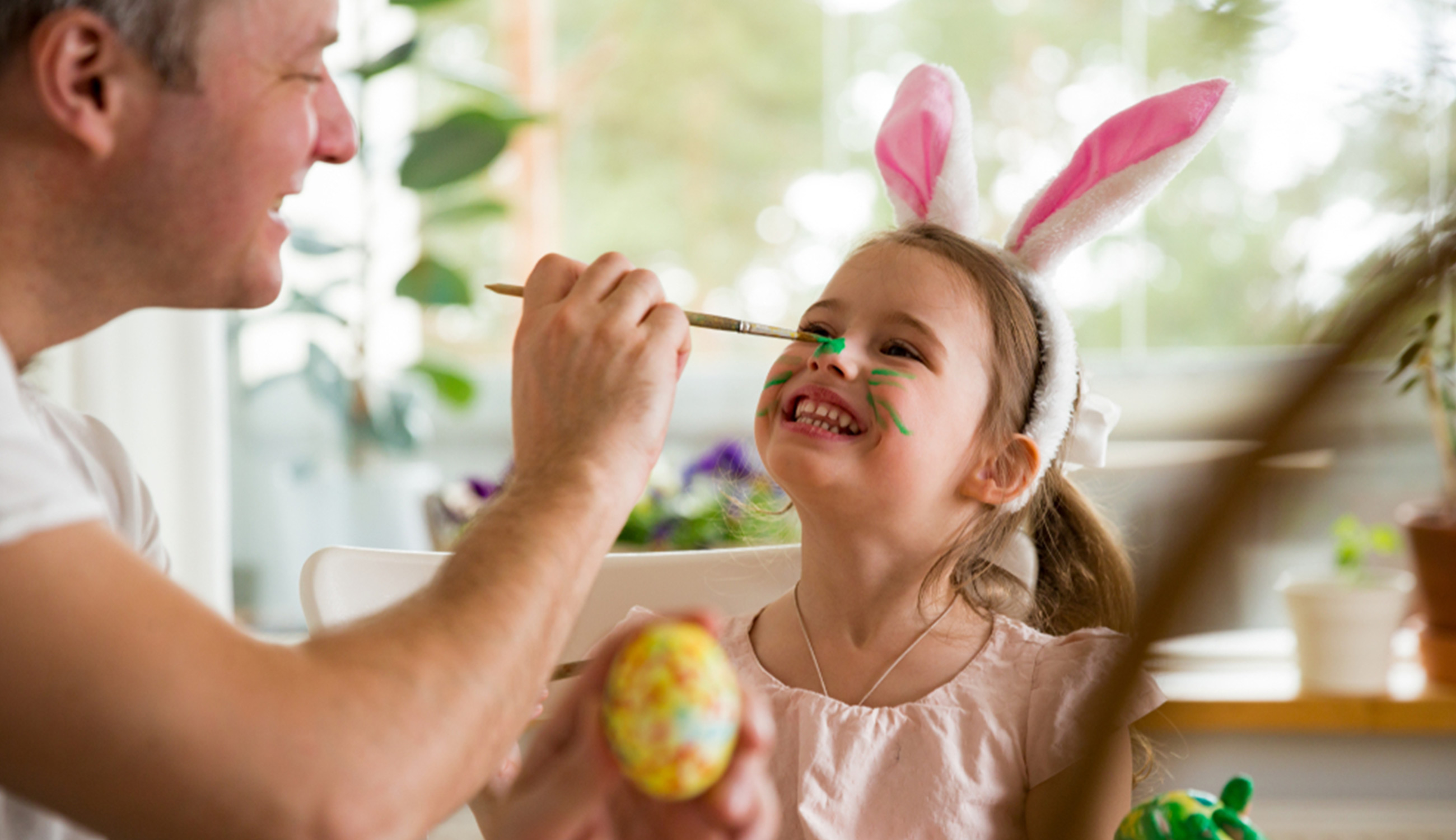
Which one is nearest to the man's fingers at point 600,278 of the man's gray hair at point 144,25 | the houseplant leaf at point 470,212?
the man's gray hair at point 144,25

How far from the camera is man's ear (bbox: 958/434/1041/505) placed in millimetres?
1468

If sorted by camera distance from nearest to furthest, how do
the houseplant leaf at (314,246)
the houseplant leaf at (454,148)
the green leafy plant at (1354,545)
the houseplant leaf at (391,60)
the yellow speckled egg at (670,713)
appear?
the yellow speckled egg at (670,713)
the green leafy plant at (1354,545)
the houseplant leaf at (391,60)
the houseplant leaf at (454,148)
the houseplant leaf at (314,246)

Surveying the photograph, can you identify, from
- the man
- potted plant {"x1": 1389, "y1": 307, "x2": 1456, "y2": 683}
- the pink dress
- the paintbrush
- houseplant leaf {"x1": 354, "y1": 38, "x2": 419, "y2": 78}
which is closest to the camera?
the man

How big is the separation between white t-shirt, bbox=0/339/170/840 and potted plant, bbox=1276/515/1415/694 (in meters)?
2.17

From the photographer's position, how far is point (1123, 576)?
1596mm

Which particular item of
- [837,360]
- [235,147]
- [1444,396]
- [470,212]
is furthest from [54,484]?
[470,212]

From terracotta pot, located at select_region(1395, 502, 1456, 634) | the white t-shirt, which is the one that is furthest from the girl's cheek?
terracotta pot, located at select_region(1395, 502, 1456, 634)

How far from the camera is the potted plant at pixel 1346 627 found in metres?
2.42

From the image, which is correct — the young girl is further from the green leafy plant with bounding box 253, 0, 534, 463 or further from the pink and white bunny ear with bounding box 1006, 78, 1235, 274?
the green leafy plant with bounding box 253, 0, 534, 463

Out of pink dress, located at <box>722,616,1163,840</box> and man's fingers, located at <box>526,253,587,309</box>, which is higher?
man's fingers, located at <box>526,253,587,309</box>

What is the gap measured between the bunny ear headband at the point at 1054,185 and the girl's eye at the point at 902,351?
191 mm

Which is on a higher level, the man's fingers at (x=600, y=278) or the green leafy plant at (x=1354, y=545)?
the man's fingers at (x=600, y=278)

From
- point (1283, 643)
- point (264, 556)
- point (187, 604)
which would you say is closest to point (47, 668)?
point (187, 604)

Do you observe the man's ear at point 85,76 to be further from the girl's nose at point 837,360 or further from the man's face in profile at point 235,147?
the girl's nose at point 837,360
